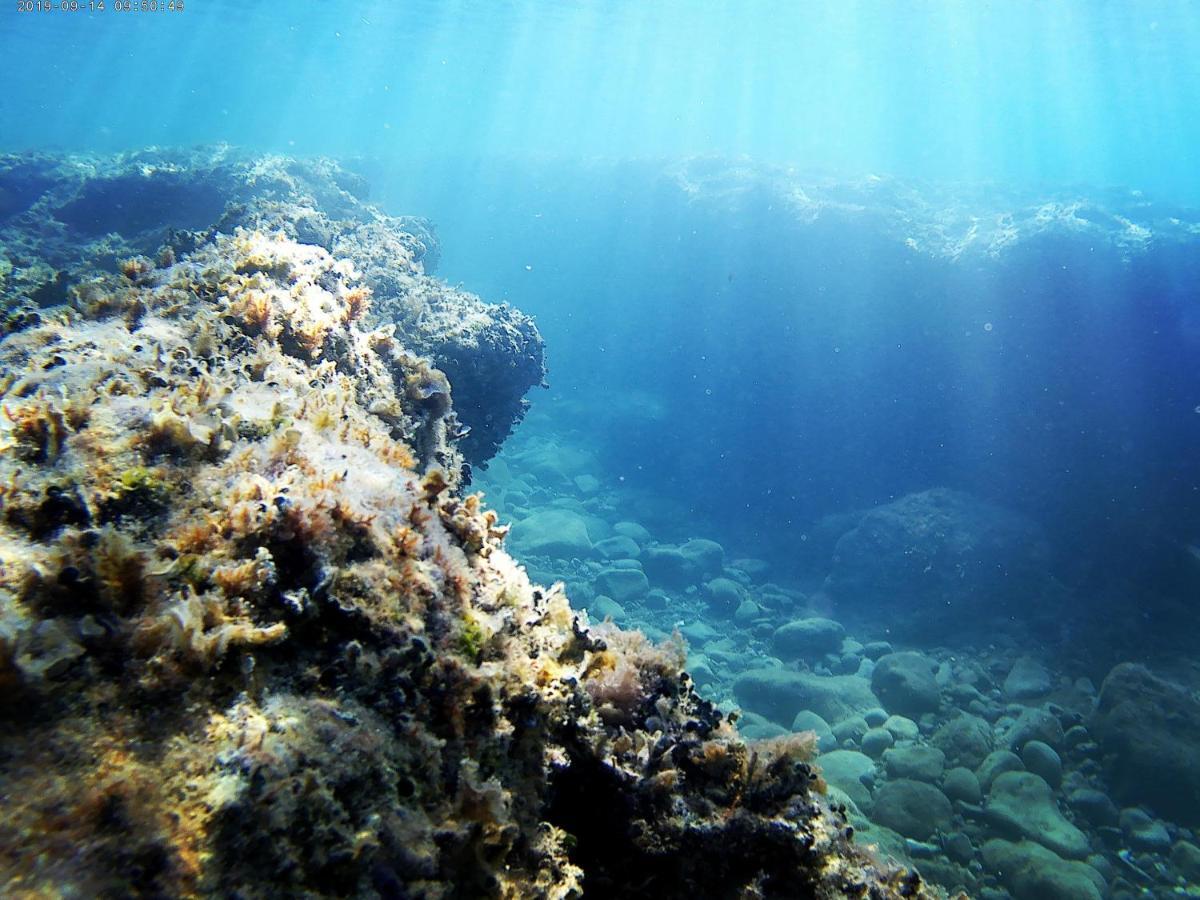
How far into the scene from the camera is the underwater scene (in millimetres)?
1692

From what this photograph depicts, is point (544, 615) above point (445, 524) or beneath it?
beneath

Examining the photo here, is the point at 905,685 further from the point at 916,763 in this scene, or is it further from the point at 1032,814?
the point at 1032,814

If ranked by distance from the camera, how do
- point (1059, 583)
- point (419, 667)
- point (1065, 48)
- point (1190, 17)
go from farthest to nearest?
point (1065, 48)
point (1190, 17)
point (1059, 583)
point (419, 667)

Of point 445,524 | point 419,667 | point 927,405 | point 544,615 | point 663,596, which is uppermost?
point 927,405

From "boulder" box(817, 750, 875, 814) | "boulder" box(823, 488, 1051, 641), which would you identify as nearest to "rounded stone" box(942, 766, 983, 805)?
"boulder" box(817, 750, 875, 814)

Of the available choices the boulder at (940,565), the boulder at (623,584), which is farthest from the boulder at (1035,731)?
the boulder at (623,584)

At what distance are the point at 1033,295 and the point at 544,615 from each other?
789 inches

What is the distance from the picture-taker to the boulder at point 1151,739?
30.5ft

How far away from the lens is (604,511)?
2128 centimetres

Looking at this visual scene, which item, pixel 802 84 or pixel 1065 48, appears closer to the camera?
pixel 1065 48

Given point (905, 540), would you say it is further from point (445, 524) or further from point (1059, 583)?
point (445, 524)

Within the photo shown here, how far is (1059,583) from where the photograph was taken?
14.9 metres

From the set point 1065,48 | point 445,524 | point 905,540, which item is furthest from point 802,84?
point 445,524

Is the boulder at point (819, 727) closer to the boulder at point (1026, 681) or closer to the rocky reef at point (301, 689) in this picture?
the boulder at point (1026, 681)
